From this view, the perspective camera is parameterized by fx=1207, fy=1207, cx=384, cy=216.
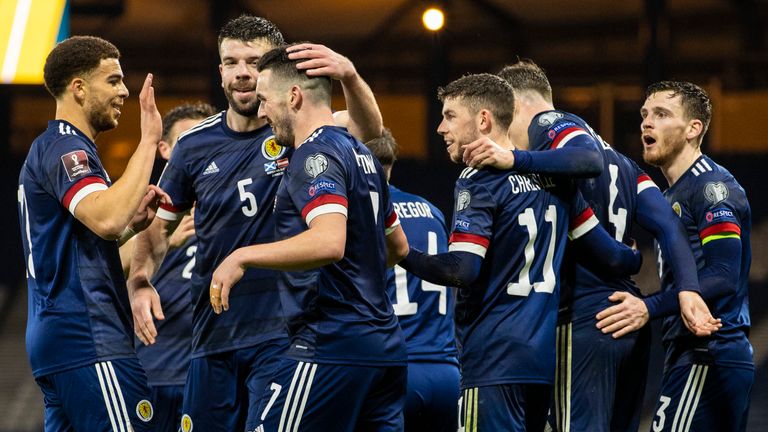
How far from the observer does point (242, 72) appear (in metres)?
5.34

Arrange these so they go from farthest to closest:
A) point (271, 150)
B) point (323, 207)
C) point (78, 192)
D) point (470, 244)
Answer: point (271, 150) < point (470, 244) < point (78, 192) < point (323, 207)

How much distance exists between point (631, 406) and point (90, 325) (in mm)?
2548

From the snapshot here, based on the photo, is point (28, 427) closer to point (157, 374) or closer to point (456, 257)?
point (157, 374)

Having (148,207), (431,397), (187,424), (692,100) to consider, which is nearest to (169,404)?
(431,397)

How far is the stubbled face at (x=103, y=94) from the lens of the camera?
5.04m

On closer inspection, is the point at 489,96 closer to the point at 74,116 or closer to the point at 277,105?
the point at 277,105

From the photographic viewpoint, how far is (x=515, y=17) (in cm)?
1130

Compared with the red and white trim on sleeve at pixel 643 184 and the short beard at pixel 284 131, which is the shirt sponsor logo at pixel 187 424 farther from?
the red and white trim on sleeve at pixel 643 184

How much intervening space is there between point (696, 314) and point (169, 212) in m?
2.43

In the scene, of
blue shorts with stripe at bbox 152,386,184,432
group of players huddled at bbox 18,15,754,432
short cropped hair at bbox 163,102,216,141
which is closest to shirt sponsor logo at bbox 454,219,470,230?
group of players huddled at bbox 18,15,754,432

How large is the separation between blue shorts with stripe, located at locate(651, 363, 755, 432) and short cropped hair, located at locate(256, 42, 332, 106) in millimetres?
2407

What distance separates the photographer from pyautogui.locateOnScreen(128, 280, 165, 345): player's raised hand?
5258 mm

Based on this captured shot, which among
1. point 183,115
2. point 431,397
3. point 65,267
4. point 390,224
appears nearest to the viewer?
point 65,267

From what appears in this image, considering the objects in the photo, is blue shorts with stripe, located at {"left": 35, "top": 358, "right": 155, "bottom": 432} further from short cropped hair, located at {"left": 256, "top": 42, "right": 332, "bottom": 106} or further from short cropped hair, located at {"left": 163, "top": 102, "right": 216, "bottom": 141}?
short cropped hair, located at {"left": 163, "top": 102, "right": 216, "bottom": 141}
